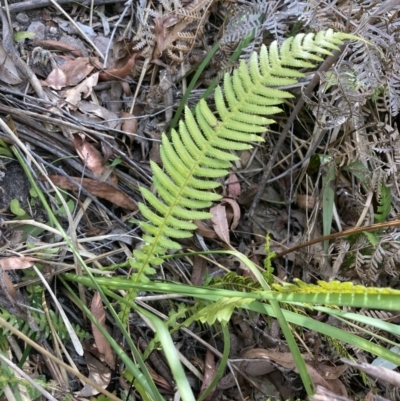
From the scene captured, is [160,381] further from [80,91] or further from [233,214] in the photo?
[80,91]

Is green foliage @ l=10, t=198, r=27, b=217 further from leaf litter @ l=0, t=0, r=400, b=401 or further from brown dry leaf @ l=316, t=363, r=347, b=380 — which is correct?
brown dry leaf @ l=316, t=363, r=347, b=380

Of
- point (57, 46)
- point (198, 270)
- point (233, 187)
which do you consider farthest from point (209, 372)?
point (57, 46)

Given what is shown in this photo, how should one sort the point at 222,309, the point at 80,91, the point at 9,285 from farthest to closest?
1. the point at 80,91
2. the point at 9,285
3. the point at 222,309

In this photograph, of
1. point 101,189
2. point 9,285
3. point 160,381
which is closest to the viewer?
point 9,285

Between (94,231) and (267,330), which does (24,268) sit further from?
(267,330)

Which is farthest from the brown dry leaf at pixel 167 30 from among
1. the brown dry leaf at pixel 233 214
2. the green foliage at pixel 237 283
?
the green foliage at pixel 237 283
